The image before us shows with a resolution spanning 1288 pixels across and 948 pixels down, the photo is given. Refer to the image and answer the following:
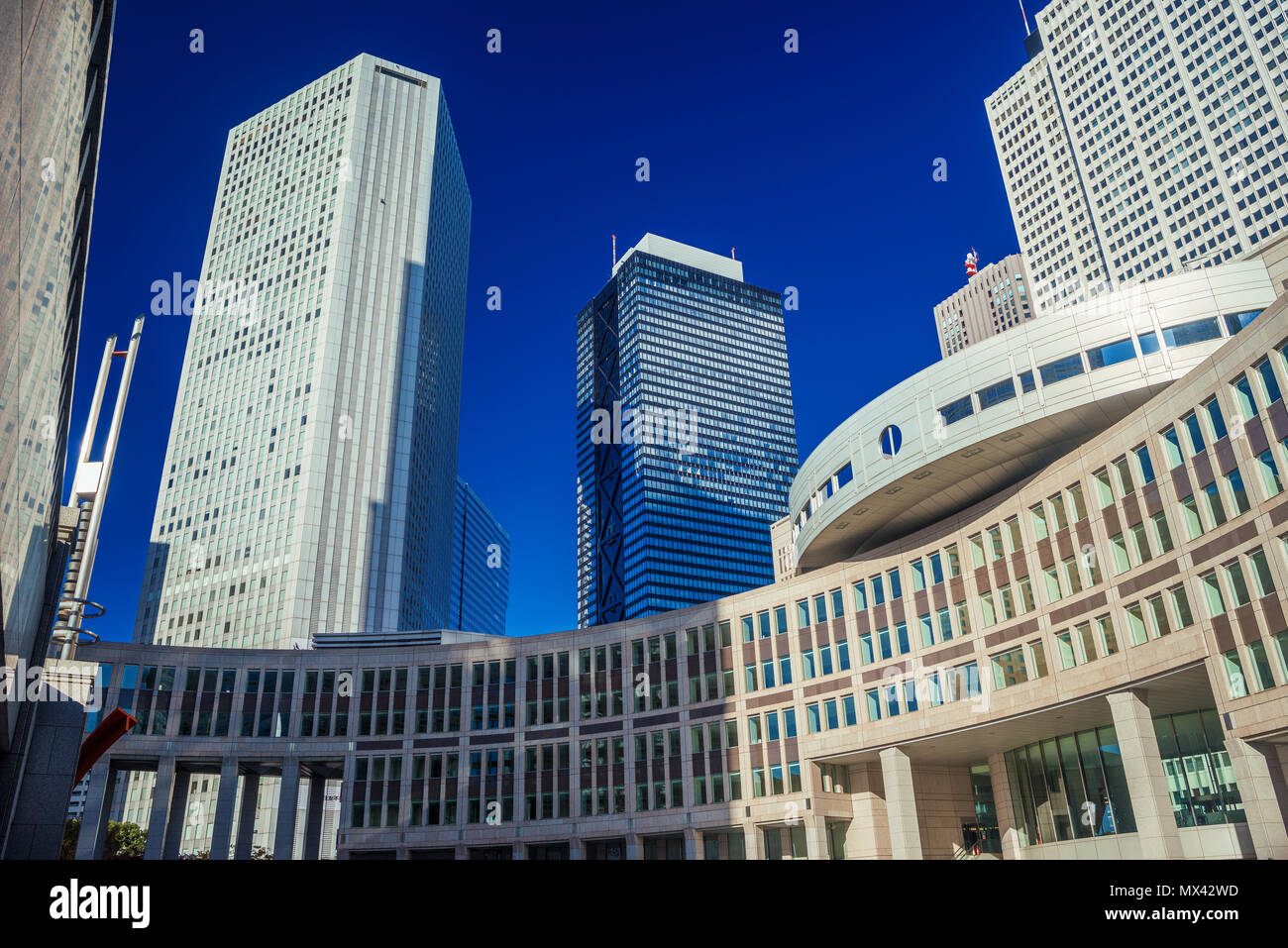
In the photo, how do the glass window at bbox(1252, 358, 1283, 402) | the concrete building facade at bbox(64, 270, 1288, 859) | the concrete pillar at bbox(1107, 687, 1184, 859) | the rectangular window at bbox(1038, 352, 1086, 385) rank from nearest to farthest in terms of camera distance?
the glass window at bbox(1252, 358, 1283, 402) → the concrete building facade at bbox(64, 270, 1288, 859) → the concrete pillar at bbox(1107, 687, 1184, 859) → the rectangular window at bbox(1038, 352, 1086, 385)

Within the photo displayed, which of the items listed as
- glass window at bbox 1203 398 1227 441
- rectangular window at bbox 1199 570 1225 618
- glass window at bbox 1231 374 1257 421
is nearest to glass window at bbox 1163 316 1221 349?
glass window at bbox 1203 398 1227 441

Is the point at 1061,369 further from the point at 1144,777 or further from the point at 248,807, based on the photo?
the point at 248,807

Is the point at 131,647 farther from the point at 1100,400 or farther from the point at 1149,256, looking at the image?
the point at 1149,256

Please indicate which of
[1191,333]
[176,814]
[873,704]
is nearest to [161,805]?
[176,814]

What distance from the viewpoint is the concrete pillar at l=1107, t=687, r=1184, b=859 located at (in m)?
40.8

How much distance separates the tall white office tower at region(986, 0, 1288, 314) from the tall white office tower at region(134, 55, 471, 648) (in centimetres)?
12510

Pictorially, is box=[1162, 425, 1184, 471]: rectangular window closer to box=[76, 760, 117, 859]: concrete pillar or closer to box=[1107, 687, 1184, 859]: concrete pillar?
box=[1107, 687, 1184, 859]: concrete pillar

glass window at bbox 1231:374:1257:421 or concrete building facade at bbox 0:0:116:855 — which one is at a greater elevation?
glass window at bbox 1231:374:1257:421

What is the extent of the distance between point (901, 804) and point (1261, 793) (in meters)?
22.0

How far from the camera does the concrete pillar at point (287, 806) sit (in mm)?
75062

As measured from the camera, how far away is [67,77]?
523 inches

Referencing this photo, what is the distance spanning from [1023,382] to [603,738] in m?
42.8

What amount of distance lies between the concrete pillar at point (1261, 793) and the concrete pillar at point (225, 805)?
6703 cm
